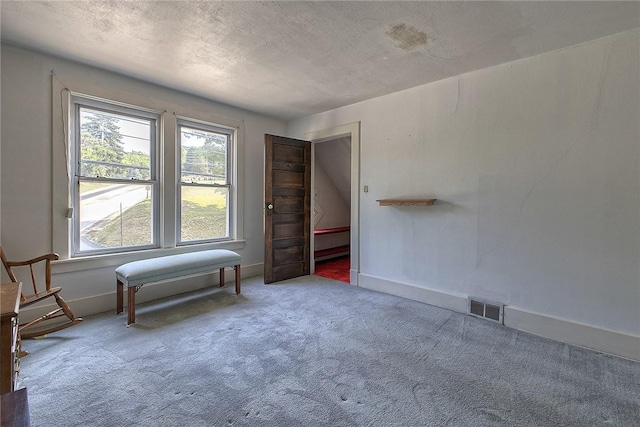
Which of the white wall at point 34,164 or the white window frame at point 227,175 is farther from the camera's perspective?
the white window frame at point 227,175

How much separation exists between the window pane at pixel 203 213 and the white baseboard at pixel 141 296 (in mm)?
547

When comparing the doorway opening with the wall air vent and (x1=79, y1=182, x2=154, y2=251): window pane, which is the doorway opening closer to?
the wall air vent

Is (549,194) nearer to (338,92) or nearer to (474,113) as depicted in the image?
(474,113)

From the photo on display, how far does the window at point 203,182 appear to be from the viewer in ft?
11.8

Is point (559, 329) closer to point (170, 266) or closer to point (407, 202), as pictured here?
point (407, 202)

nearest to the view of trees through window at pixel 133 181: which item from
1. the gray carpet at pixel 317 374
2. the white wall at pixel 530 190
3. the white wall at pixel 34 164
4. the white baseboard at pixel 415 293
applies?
the white wall at pixel 34 164

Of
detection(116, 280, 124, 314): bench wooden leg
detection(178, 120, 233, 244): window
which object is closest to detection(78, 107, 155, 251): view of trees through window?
detection(178, 120, 233, 244): window

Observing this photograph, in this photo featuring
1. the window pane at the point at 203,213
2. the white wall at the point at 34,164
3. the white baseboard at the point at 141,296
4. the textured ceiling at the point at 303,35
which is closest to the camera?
the textured ceiling at the point at 303,35

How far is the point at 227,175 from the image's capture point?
13.3 ft

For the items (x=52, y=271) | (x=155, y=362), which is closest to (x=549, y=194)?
(x=155, y=362)

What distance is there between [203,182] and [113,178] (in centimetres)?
100

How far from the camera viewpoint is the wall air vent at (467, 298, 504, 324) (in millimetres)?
2680

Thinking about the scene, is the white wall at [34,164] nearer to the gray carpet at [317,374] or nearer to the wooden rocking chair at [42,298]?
the wooden rocking chair at [42,298]

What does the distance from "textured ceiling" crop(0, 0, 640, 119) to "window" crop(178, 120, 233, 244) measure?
82cm
